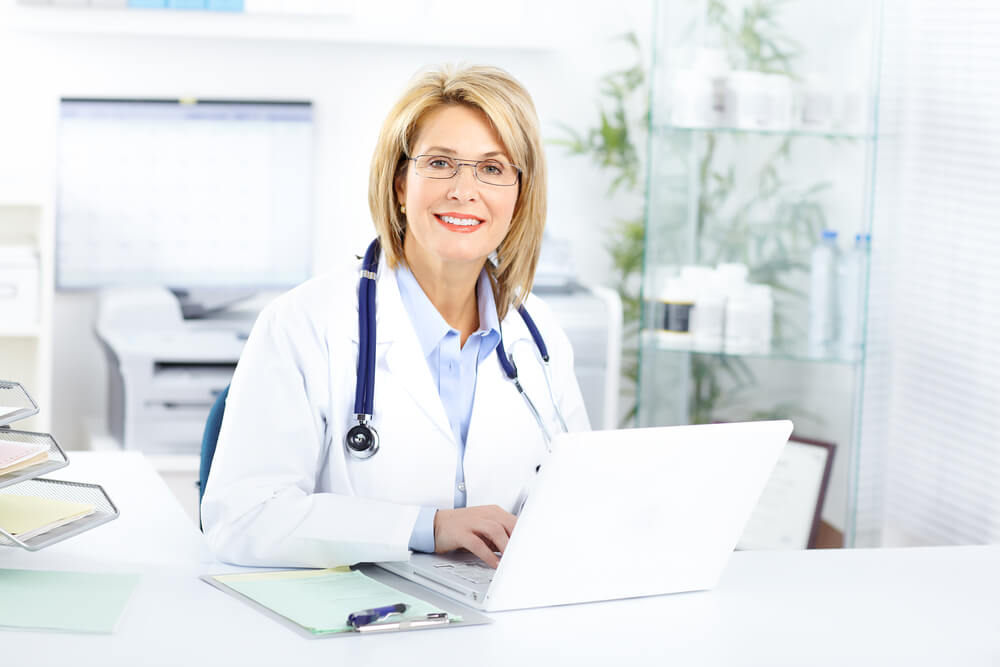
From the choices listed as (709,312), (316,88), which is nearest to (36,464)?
(709,312)

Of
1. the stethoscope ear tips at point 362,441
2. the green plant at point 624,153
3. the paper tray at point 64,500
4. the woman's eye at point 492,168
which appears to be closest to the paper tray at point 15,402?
the paper tray at point 64,500

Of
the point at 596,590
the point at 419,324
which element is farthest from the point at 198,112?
the point at 596,590

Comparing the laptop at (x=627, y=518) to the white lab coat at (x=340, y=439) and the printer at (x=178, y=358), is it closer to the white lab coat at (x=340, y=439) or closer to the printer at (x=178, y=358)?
the white lab coat at (x=340, y=439)

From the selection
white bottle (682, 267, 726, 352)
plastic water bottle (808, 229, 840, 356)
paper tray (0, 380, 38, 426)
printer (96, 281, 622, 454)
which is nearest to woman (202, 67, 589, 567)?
paper tray (0, 380, 38, 426)

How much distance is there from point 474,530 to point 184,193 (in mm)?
2455

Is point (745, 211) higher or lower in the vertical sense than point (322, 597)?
higher

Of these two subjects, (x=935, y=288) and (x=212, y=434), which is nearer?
(x=212, y=434)

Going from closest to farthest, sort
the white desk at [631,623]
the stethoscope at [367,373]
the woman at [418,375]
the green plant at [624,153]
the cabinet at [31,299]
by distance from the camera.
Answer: the white desk at [631,623] < the woman at [418,375] < the stethoscope at [367,373] < the cabinet at [31,299] < the green plant at [624,153]

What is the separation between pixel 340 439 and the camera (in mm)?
1722

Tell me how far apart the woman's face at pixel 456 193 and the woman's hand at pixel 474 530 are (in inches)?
17.0

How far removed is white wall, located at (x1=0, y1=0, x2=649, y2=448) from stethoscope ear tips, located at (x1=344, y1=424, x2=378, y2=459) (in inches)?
84.5

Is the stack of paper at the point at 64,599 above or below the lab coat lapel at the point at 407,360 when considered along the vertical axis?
below

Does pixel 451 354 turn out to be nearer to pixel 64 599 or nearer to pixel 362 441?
pixel 362 441

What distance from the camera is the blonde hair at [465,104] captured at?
6.07 feet
